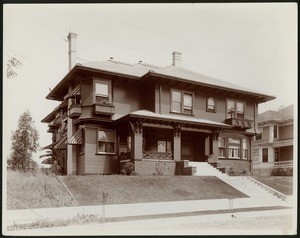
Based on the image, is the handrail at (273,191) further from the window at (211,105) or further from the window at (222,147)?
the window at (211,105)

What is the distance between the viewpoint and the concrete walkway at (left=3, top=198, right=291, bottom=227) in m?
13.4

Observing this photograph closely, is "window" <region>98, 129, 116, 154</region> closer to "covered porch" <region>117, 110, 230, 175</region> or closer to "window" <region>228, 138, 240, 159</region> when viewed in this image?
"covered porch" <region>117, 110, 230, 175</region>

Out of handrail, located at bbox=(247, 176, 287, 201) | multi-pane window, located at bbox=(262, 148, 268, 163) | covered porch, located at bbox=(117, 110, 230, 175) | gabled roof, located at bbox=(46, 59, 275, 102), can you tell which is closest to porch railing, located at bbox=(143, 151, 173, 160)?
covered porch, located at bbox=(117, 110, 230, 175)

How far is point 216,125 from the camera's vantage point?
24.7 m

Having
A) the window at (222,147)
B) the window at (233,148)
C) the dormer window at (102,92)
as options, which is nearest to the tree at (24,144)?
the dormer window at (102,92)

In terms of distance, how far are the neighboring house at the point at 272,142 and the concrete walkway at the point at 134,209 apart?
4793mm

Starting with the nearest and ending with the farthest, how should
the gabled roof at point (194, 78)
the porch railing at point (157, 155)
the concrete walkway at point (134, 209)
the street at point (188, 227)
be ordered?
1. the street at point (188, 227)
2. the concrete walkway at point (134, 209)
3. the porch railing at point (157, 155)
4. the gabled roof at point (194, 78)

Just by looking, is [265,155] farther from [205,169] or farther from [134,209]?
[134,209]

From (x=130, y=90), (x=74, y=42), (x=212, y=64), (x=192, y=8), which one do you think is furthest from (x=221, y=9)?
(x=130, y=90)

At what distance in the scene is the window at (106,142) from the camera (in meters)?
22.9

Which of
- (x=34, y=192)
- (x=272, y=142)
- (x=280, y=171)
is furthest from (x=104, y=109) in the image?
(x=272, y=142)

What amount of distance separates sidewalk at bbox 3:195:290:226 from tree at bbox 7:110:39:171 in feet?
6.52

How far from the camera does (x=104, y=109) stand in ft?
73.7

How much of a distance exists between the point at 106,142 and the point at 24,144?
7.97m
